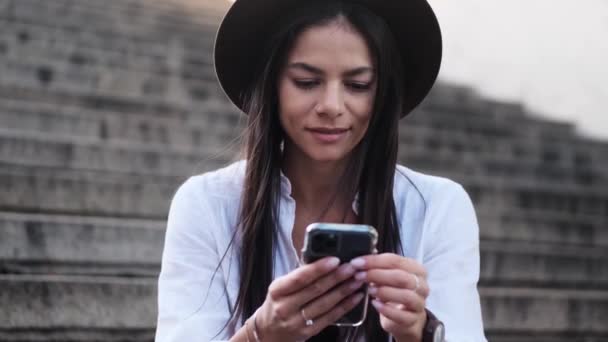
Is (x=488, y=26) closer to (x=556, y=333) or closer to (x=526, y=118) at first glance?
(x=526, y=118)

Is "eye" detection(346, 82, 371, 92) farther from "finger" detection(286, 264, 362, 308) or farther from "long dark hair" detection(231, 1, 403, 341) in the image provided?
"finger" detection(286, 264, 362, 308)

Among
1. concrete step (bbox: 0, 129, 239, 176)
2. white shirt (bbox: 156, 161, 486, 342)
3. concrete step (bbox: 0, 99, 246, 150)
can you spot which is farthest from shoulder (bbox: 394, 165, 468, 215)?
concrete step (bbox: 0, 99, 246, 150)

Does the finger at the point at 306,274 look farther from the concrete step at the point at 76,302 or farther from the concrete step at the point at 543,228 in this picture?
the concrete step at the point at 543,228

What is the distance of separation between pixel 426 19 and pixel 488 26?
5436 millimetres

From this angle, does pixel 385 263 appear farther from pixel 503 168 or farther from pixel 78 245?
pixel 503 168

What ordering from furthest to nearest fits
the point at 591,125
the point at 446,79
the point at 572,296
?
the point at 446,79, the point at 591,125, the point at 572,296

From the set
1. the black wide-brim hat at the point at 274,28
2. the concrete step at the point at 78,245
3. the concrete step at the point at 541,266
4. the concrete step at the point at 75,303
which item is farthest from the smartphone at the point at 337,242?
the concrete step at the point at 541,266

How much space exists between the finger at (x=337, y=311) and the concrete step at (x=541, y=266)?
7.06ft

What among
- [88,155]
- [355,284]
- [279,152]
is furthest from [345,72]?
[88,155]

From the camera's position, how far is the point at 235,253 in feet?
6.93

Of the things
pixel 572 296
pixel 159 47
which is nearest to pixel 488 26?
pixel 159 47

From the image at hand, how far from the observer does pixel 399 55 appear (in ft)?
6.98

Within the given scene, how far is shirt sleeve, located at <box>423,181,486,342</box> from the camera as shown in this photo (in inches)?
77.4

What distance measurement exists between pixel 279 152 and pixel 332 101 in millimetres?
283
